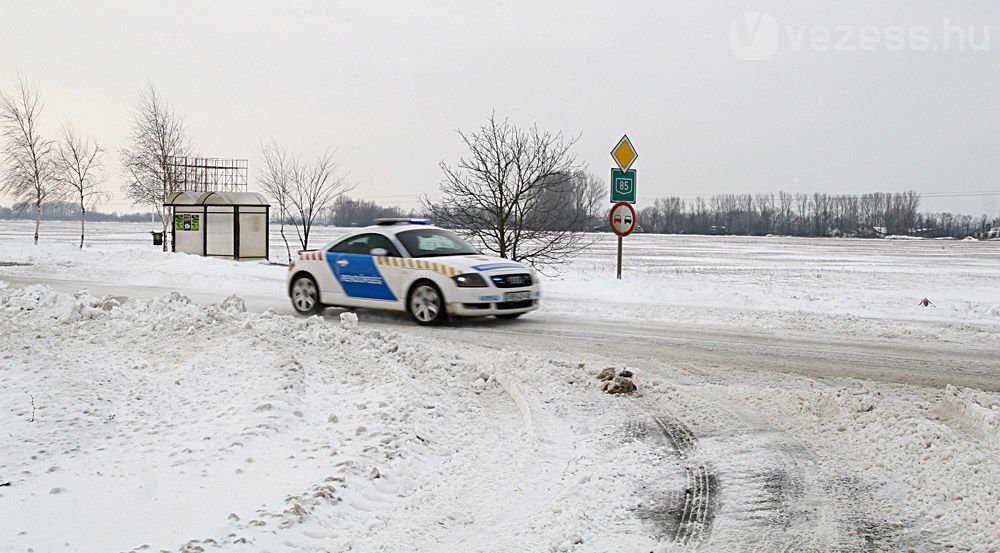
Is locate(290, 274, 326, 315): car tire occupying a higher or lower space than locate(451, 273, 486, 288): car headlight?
lower

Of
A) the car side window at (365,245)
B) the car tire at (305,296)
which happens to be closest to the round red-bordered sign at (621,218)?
the car side window at (365,245)

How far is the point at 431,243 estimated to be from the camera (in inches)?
496

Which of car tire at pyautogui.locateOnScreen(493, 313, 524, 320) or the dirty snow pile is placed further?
car tire at pyautogui.locateOnScreen(493, 313, 524, 320)

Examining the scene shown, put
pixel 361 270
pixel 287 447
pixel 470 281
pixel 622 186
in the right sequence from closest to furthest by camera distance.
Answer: pixel 287 447
pixel 470 281
pixel 361 270
pixel 622 186

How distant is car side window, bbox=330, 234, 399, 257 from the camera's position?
40.8 feet

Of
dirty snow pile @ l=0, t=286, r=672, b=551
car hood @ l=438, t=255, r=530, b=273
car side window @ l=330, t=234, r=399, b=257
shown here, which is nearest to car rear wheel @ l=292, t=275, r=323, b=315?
car side window @ l=330, t=234, r=399, b=257

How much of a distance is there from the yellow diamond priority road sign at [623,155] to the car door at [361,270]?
6804 millimetres

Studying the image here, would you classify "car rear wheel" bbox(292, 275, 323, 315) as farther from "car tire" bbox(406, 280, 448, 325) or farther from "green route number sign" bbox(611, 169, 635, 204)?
"green route number sign" bbox(611, 169, 635, 204)

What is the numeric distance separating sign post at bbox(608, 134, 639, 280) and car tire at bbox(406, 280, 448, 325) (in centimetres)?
607

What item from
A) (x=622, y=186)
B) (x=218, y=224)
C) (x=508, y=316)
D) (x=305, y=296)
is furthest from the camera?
(x=218, y=224)

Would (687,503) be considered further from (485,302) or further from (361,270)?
(361,270)

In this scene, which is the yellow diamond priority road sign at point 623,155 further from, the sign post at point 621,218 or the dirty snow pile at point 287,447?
the dirty snow pile at point 287,447

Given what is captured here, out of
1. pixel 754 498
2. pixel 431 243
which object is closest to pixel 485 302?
pixel 431 243

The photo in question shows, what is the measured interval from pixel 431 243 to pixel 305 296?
233 cm
